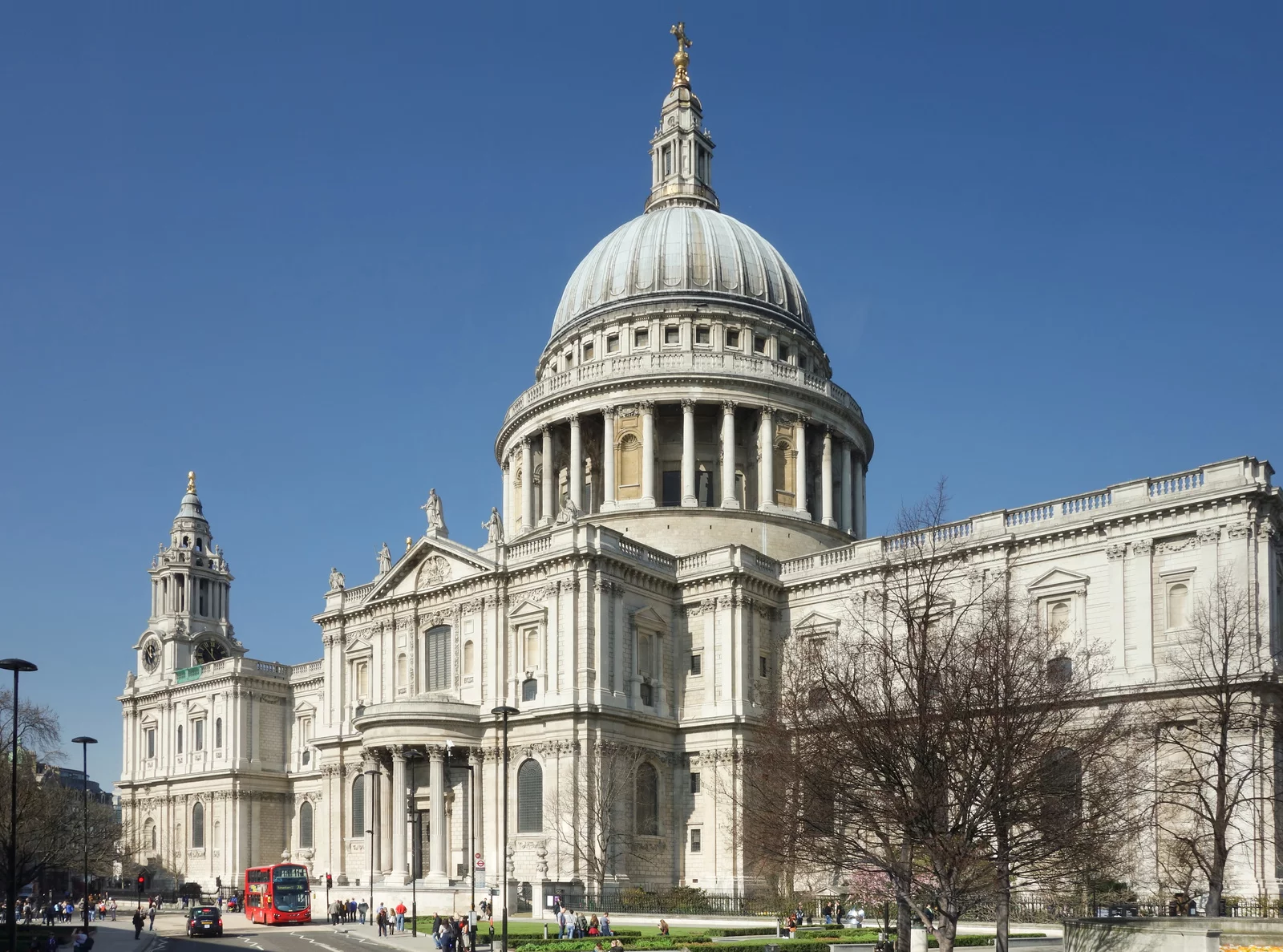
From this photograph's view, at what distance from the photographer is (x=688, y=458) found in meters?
81.6

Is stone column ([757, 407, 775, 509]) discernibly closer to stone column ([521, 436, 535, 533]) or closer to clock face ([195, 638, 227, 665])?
stone column ([521, 436, 535, 533])

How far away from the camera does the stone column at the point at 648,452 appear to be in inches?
3209

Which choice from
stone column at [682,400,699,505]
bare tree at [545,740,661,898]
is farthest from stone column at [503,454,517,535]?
bare tree at [545,740,661,898]

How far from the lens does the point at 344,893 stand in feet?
234

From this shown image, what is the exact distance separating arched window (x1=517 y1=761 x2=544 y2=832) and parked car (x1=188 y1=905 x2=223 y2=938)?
1450cm

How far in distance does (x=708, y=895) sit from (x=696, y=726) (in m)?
8.75

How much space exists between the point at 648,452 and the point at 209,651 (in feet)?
167

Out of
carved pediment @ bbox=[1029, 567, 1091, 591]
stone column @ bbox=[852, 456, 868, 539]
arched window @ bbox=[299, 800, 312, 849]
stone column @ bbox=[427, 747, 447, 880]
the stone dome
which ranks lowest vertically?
arched window @ bbox=[299, 800, 312, 849]

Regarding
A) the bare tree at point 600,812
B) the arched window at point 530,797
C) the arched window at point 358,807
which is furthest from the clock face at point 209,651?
the bare tree at point 600,812

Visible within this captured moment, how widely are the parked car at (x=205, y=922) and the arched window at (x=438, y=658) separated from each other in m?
15.9

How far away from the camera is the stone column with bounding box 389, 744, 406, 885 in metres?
68.2

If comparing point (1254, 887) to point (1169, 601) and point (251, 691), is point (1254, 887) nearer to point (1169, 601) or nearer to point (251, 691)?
point (1169, 601)

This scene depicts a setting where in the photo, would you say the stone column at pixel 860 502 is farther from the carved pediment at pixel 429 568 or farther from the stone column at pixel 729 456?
the carved pediment at pixel 429 568

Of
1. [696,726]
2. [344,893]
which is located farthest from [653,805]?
[344,893]
